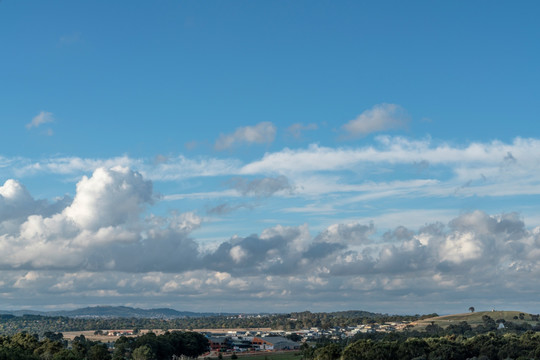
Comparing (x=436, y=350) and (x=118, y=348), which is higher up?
(x=118, y=348)

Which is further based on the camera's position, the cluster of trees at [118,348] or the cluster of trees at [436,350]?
the cluster of trees at [436,350]

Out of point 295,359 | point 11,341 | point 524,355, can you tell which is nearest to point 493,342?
point 524,355

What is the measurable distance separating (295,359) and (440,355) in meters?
48.9

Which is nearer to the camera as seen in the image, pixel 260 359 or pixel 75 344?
pixel 75 344


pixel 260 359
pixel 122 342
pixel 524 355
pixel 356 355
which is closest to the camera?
pixel 356 355

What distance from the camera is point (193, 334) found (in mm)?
189500

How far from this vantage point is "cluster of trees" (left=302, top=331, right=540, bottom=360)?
436ft

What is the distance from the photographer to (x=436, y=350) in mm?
141750

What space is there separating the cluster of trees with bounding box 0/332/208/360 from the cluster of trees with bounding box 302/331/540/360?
3768cm

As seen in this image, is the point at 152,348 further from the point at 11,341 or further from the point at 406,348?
the point at 406,348

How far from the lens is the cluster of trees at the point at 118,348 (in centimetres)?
12674

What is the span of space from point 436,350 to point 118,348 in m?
79.1

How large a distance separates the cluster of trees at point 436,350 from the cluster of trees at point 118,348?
37678 mm

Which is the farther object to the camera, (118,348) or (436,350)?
(118,348)
